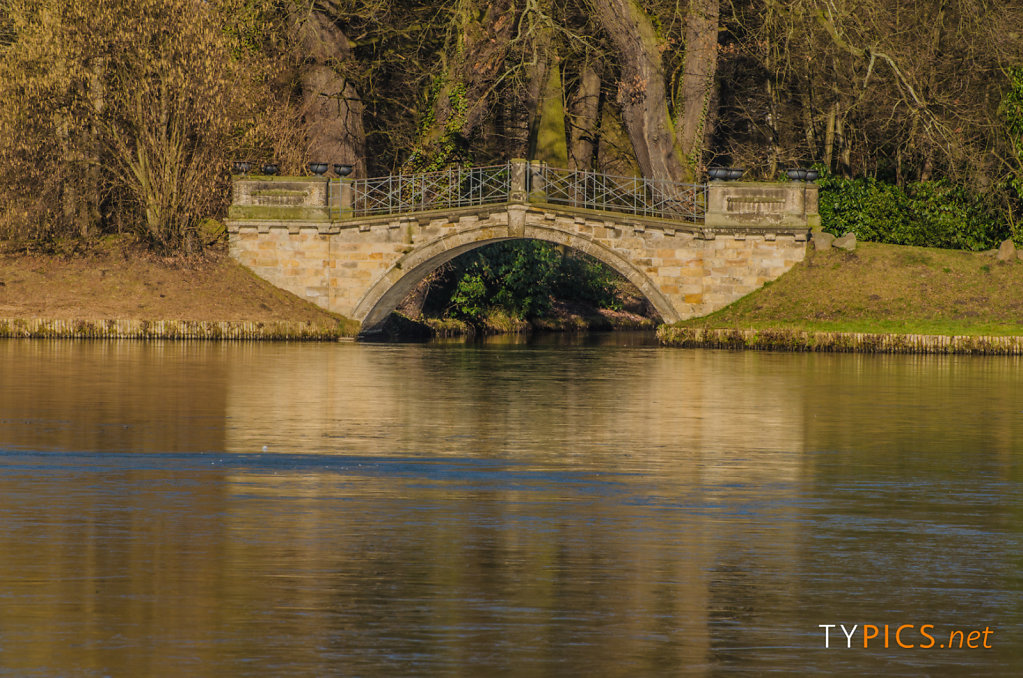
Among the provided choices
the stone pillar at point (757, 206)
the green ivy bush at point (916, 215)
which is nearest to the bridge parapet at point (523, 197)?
the stone pillar at point (757, 206)

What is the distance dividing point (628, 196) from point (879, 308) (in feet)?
29.7

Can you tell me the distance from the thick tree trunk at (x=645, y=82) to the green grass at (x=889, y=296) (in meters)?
5.61

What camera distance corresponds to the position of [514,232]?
127 feet

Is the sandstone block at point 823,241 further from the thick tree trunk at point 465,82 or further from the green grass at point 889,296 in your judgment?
the thick tree trunk at point 465,82

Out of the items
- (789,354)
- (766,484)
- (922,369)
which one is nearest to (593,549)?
(766,484)

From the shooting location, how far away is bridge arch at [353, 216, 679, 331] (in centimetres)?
3841

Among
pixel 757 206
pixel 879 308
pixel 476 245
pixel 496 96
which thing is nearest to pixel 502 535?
pixel 879 308

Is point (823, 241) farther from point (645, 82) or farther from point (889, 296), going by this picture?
point (645, 82)

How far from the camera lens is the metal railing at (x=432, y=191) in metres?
39.4

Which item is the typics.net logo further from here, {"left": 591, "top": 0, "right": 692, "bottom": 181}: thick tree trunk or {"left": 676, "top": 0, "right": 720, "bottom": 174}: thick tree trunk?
{"left": 676, "top": 0, "right": 720, "bottom": 174}: thick tree trunk

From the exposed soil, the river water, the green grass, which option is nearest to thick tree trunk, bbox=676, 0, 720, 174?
the green grass

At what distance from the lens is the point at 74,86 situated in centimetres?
3988

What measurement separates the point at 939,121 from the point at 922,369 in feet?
41.6

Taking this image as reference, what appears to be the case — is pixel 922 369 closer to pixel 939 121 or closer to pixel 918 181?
→ pixel 939 121
